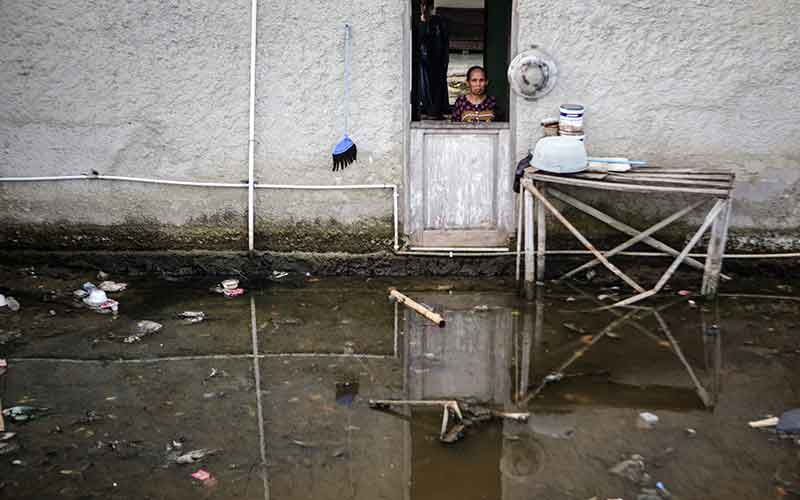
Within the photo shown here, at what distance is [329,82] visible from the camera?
7.21 m

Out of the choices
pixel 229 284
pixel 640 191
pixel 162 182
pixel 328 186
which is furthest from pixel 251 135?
pixel 640 191

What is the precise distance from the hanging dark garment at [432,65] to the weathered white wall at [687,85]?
116 cm

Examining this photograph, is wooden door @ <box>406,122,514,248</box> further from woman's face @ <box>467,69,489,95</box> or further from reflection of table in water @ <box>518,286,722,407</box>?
reflection of table in water @ <box>518,286,722,407</box>

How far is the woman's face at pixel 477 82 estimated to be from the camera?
303 inches

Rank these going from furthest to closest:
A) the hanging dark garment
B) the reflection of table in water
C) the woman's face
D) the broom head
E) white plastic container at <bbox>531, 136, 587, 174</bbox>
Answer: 1. the hanging dark garment
2. the woman's face
3. the broom head
4. white plastic container at <bbox>531, 136, 587, 174</bbox>
5. the reflection of table in water

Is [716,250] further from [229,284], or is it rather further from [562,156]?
[229,284]

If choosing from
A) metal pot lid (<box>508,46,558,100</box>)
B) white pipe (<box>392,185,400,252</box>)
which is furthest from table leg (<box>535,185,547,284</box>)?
white pipe (<box>392,185,400,252</box>)

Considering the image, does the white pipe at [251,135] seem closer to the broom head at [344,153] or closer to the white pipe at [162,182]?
the white pipe at [162,182]

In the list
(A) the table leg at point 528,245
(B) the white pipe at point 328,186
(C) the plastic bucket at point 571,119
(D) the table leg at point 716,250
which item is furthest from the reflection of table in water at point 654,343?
(B) the white pipe at point 328,186

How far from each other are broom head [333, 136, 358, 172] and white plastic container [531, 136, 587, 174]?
5.50ft

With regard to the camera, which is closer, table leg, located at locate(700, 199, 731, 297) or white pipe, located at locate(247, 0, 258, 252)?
table leg, located at locate(700, 199, 731, 297)

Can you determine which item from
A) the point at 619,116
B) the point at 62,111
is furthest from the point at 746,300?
the point at 62,111

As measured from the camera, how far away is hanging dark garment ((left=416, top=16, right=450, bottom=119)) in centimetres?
791

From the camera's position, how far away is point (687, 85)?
708cm
